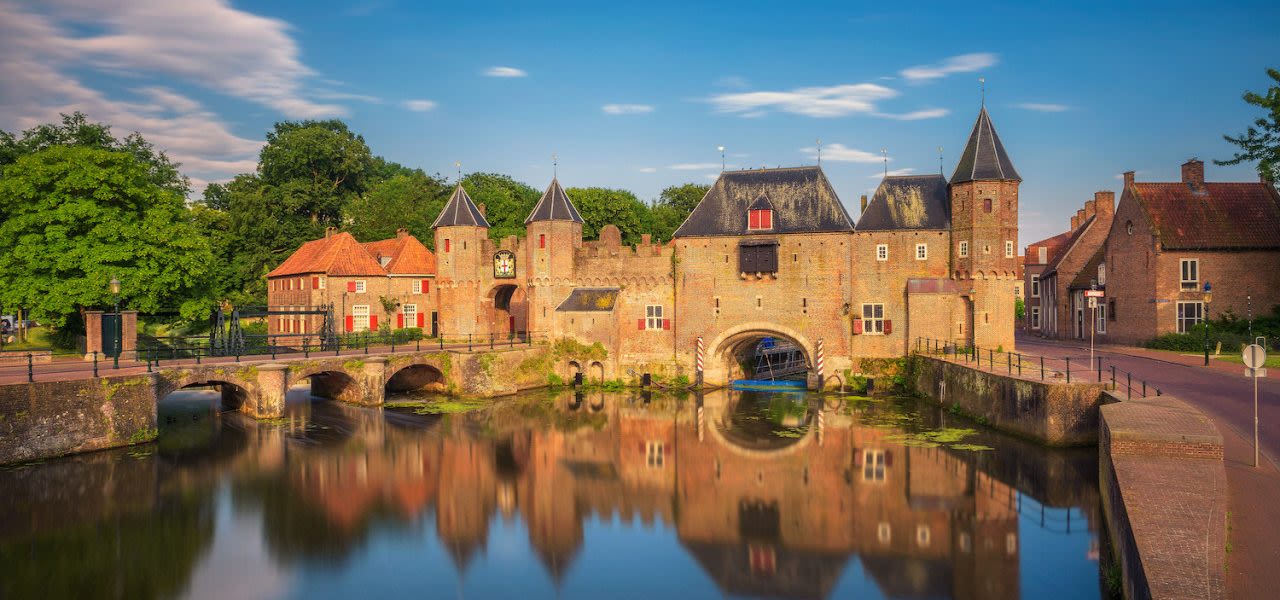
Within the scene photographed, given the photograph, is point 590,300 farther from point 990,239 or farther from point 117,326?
point 117,326

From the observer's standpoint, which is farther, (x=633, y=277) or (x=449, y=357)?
(x=633, y=277)

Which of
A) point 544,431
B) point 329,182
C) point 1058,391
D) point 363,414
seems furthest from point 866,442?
point 329,182

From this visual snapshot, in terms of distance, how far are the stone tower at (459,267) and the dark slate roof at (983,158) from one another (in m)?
21.2

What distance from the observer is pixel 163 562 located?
565 inches

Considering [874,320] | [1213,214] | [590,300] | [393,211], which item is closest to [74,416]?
[590,300]

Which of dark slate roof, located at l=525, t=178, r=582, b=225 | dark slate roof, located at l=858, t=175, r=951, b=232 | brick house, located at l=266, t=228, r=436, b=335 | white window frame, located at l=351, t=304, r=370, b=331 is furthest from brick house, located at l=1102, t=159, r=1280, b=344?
white window frame, located at l=351, t=304, r=370, b=331

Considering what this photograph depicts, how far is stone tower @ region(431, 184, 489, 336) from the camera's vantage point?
1462 inches

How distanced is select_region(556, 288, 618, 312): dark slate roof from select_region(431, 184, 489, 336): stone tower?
4.54 metres

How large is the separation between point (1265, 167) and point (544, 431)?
29192 millimetres

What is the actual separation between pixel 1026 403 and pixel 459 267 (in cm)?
2489

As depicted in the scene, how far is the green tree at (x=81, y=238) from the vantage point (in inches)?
1110

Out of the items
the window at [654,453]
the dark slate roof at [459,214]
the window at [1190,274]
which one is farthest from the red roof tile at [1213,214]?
the dark slate roof at [459,214]

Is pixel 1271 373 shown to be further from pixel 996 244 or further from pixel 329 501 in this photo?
pixel 329 501

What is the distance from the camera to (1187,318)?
109 ft
